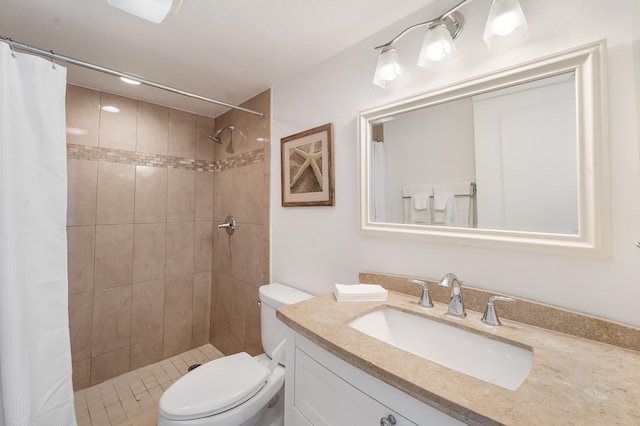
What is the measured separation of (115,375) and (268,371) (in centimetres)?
153

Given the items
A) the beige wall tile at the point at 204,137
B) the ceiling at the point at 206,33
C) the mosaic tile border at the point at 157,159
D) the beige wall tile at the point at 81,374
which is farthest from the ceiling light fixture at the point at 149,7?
the beige wall tile at the point at 81,374

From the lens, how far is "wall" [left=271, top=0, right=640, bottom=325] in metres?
0.74

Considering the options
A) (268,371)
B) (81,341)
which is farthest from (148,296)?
(268,371)

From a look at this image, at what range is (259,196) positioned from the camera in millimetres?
2004

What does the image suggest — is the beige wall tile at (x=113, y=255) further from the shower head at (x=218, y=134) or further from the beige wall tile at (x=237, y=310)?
the shower head at (x=218, y=134)

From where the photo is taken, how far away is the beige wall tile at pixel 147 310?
212 cm

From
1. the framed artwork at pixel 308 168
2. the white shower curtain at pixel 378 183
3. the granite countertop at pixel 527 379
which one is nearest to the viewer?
the granite countertop at pixel 527 379

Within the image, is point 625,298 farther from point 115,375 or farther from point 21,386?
point 115,375

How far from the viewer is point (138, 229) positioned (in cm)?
213

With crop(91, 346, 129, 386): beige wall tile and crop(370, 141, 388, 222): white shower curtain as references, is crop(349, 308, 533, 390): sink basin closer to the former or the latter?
crop(370, 141, 388, 222): white shower curtain

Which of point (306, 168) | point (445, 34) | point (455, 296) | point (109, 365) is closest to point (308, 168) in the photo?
point (306, 168)

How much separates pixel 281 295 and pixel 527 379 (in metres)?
1.20

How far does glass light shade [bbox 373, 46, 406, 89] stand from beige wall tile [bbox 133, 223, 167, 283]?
207 centimetres

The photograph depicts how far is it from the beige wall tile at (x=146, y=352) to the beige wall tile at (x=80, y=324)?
0.30 m
